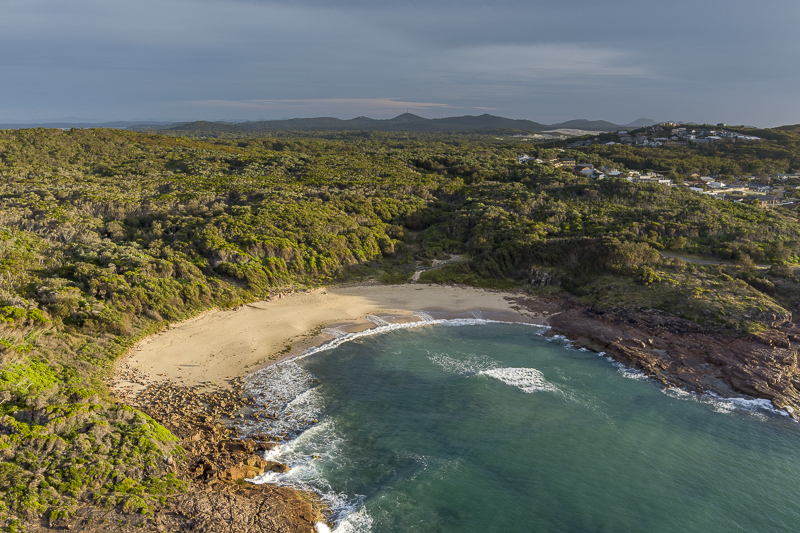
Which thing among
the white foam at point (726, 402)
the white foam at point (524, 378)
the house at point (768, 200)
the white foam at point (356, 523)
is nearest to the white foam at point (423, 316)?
the white foam at point (524, 378)

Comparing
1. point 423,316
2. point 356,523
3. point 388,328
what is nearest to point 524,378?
point 423,316

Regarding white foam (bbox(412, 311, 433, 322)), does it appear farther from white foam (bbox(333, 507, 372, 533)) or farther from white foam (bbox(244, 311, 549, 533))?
white foam (bbox(333, 507, 372, 533))

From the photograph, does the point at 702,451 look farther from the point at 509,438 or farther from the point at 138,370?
the point at 138,370

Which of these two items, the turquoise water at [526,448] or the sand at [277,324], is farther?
the sand at [277,324]

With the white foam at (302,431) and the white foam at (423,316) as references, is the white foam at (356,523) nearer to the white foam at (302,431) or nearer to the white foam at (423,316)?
the white foam at (302,431)

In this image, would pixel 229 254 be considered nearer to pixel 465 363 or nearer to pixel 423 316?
pixel 423 316
